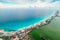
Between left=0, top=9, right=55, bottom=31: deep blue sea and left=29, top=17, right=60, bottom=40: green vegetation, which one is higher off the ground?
left=0, top=9, right=55, bottom=31: deep blue sea

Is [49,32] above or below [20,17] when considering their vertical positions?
below

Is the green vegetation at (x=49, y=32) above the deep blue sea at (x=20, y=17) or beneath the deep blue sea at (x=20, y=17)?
beneath

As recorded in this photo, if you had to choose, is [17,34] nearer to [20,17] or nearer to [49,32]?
[20,17]

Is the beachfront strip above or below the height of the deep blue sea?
below

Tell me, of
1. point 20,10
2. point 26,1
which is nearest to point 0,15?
point 20,10

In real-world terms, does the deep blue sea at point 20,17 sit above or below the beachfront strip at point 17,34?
above

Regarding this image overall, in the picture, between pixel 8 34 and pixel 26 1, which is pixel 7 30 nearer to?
pixel 8 34

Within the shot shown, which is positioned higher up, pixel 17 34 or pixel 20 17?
pixel 20 17

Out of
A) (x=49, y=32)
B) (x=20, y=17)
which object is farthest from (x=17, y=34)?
(x=49, y=32)
